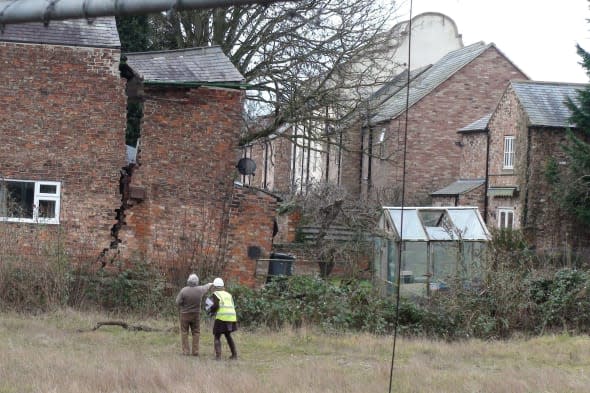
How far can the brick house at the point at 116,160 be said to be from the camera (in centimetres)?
2238

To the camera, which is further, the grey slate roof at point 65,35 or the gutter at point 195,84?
the gutter at point 195,84

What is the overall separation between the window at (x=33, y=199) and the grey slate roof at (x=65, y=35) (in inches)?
132

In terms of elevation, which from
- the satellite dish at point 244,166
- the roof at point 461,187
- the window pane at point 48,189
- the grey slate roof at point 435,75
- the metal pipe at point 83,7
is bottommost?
the window pane at point 48,189

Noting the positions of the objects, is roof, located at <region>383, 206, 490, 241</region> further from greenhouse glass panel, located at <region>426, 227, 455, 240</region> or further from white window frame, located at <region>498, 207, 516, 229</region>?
white window frame, located at <region>498, 207, 516, 229</region>

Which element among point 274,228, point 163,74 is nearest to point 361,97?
point 274,228

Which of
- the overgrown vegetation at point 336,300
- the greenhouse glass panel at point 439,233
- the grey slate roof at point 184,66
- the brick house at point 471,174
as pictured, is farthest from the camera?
the brick house at point 471,174

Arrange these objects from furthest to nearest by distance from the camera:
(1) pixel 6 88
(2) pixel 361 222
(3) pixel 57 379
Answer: (2) pixel 361 222 → (1) pixel 6 88 → (3) pixel 57 379

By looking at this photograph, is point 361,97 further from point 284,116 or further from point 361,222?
point 361,222

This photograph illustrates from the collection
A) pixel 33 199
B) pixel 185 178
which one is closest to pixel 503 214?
pixel 185 178

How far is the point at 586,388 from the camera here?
48.4 feet

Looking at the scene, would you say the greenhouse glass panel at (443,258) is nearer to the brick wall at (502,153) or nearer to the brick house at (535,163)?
the brick house at (535,163)

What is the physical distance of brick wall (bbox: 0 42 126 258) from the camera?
73.4ft

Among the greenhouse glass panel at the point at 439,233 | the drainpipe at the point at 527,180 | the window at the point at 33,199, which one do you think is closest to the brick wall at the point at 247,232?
the window at the point at 33,199

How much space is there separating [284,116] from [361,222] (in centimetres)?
774
